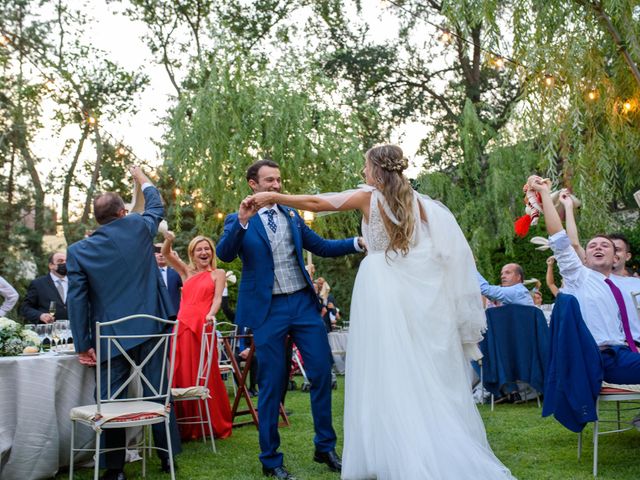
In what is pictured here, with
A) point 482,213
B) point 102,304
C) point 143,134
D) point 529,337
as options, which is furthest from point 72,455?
point 143,134

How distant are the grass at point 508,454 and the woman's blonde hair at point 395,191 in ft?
5.21

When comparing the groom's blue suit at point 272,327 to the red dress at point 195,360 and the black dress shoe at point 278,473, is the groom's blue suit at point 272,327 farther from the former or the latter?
the red dress at point 195,360

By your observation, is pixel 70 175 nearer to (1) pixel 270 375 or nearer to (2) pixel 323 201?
(1) pixel 270 375

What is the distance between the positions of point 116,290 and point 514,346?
434 cm

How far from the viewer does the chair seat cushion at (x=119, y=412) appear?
4070 mm

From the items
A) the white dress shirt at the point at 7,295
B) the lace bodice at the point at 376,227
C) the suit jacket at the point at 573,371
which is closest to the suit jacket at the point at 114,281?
the lace bodice at the point at 376,227

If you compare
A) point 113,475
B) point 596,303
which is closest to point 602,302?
point 596,303

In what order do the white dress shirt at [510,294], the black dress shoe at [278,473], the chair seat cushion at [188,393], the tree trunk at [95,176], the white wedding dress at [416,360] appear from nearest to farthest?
the white wedding dress at [416,360] < the black dress shoe at [278,473] < the chair seat cushion at [188,393] < the white dress shirt at [510,294] < the tree trunk at [95,176]

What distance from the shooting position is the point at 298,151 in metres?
13.0

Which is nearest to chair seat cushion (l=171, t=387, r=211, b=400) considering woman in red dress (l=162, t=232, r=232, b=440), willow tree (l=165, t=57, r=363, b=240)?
woman in red dress (l=162, t=232, r=232, b=440)

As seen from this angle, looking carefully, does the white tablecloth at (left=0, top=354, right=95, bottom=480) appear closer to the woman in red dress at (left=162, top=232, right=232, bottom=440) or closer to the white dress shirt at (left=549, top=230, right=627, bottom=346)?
the woman in red dress at (left=162, top=232, right=232, bottom=440)

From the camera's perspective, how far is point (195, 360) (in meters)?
6.18

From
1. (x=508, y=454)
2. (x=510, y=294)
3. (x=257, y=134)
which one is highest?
(x=257, y=134)

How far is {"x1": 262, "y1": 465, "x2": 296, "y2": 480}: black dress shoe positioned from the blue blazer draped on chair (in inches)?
132
